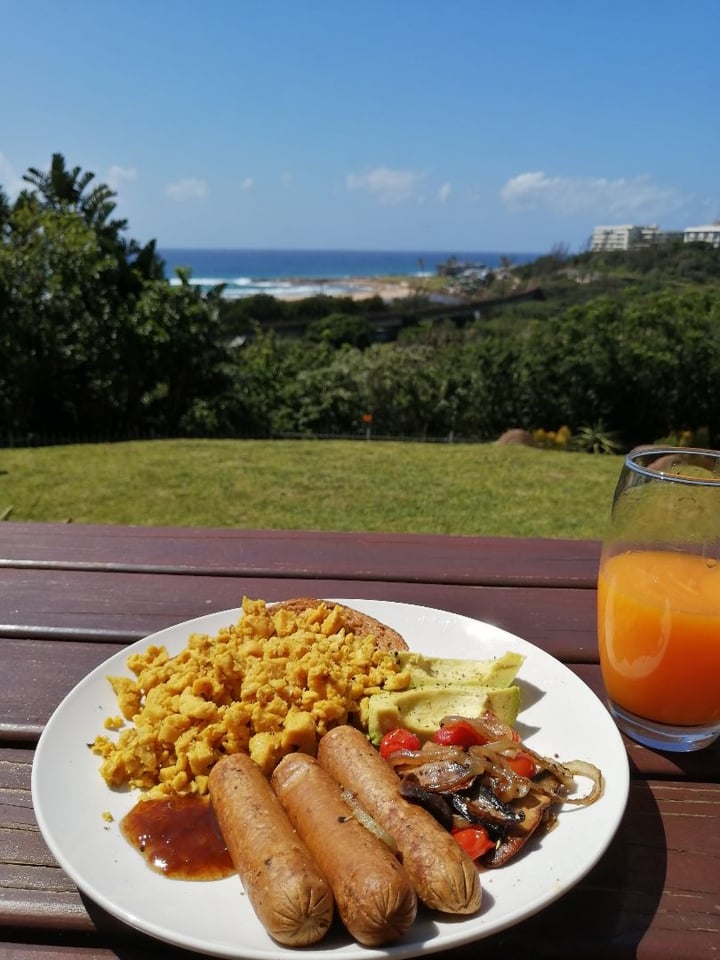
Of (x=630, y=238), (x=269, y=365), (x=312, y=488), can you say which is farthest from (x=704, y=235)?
Answer: (x=312, y=488)

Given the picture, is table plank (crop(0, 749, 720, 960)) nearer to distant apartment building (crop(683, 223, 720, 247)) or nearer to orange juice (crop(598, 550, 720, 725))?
orange juice (crop(598, 550, 720, 725))

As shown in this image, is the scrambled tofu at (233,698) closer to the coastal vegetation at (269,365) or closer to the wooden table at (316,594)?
the wooden table at (316,594)

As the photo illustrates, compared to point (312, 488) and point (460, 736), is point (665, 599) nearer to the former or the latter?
point (460, 736)

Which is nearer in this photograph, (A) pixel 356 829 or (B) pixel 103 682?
(A) pixel 356 829

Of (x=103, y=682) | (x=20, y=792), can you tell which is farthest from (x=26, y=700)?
(x=20, y=792)

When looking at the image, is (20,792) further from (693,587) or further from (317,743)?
(693,587)

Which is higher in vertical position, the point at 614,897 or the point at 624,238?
the point at 624,238

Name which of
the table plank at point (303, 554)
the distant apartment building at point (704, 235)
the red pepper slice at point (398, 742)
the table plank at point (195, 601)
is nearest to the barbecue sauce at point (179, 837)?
the red pepper slice at point (398, 742)
